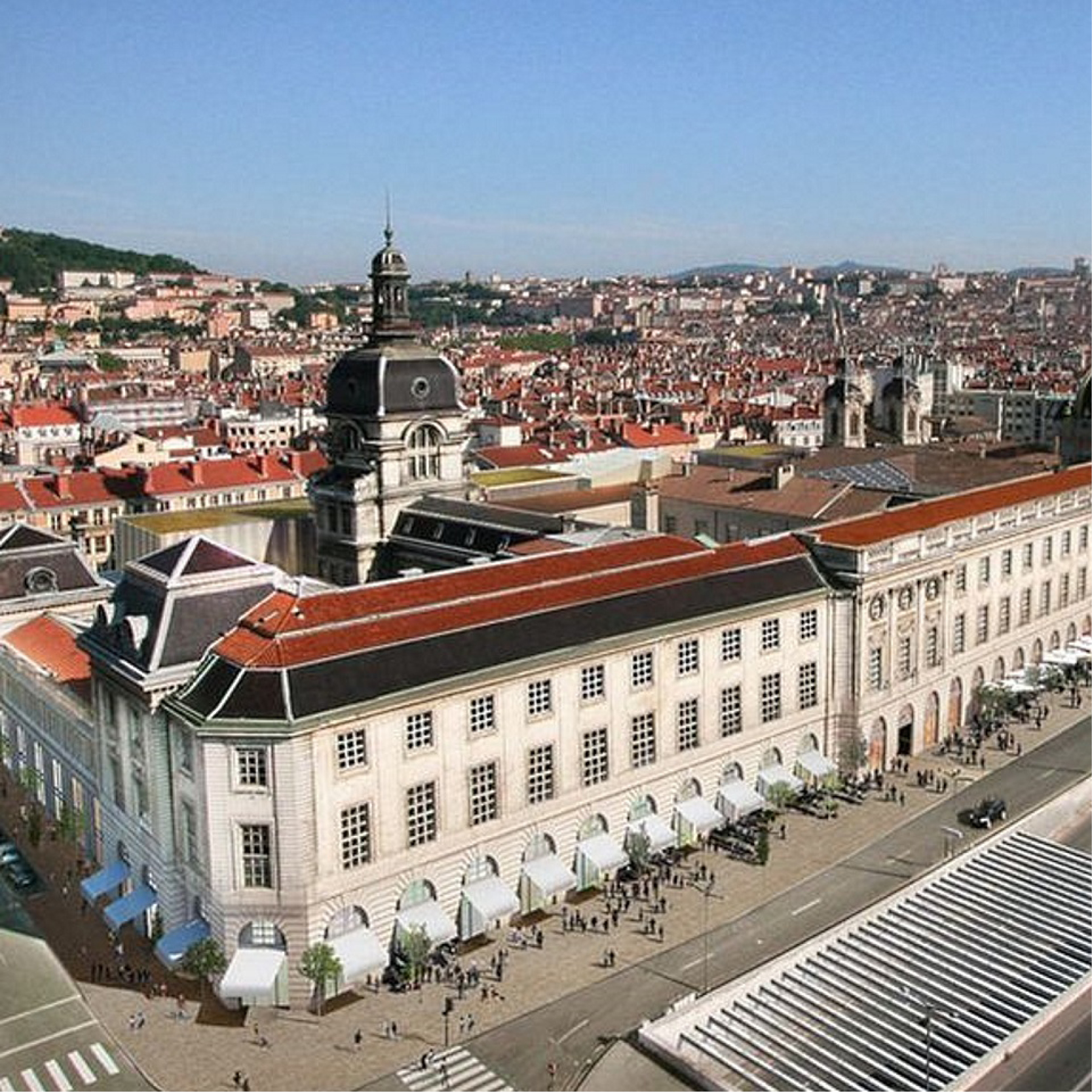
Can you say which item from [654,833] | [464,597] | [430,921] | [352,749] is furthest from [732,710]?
[352,749]

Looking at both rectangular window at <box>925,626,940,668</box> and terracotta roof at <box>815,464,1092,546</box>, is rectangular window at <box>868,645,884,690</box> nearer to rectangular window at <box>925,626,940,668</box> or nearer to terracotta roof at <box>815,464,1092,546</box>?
rectangular window at <box>925,626,940,668</box>

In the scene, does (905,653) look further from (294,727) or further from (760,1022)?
(294,727)

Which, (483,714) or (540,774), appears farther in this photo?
(540,774)

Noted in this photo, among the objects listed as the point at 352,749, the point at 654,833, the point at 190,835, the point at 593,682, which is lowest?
the point at 654,833

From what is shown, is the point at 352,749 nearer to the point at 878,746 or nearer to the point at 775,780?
the point at 775,780

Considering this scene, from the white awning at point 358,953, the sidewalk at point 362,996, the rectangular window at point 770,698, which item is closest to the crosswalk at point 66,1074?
the sidewalk at point 362,996

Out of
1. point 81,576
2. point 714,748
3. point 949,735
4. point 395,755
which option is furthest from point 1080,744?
point 81,576

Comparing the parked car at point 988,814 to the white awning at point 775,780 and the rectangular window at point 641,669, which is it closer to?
the white awning at point 775,780
